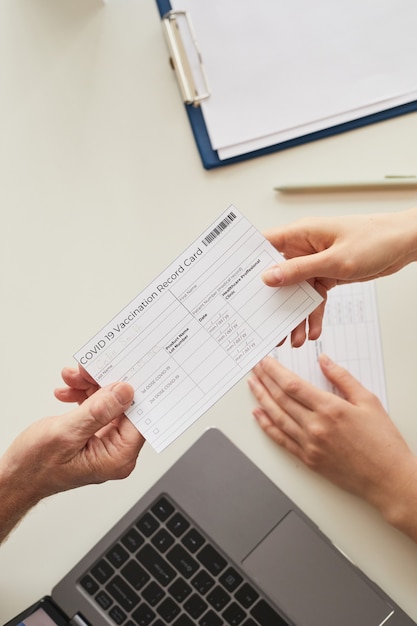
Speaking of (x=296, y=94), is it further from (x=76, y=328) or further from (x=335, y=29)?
(x=76, y=328)

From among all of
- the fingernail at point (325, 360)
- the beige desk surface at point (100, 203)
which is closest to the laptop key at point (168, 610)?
the beige desk surface at point (100, 203)

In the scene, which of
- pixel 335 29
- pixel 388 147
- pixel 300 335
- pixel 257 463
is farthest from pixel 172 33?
pixel 257 463

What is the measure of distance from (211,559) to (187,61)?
63 cm

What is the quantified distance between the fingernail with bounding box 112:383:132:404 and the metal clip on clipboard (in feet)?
1.34

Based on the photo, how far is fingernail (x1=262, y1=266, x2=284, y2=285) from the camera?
0.57 metres

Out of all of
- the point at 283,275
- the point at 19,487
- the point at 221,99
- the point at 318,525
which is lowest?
the point at 318,525

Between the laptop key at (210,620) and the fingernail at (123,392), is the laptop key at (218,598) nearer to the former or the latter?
the laptop key at (210,620)

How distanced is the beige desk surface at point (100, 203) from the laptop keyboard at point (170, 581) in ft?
0.14

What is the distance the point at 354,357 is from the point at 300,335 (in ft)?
0.37

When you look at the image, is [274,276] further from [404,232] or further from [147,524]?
[147,524]

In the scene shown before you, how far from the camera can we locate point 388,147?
79 centimetres

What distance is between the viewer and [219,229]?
22.9 inches

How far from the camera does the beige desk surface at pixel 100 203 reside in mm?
770

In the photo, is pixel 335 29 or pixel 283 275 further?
pixel 335 29
